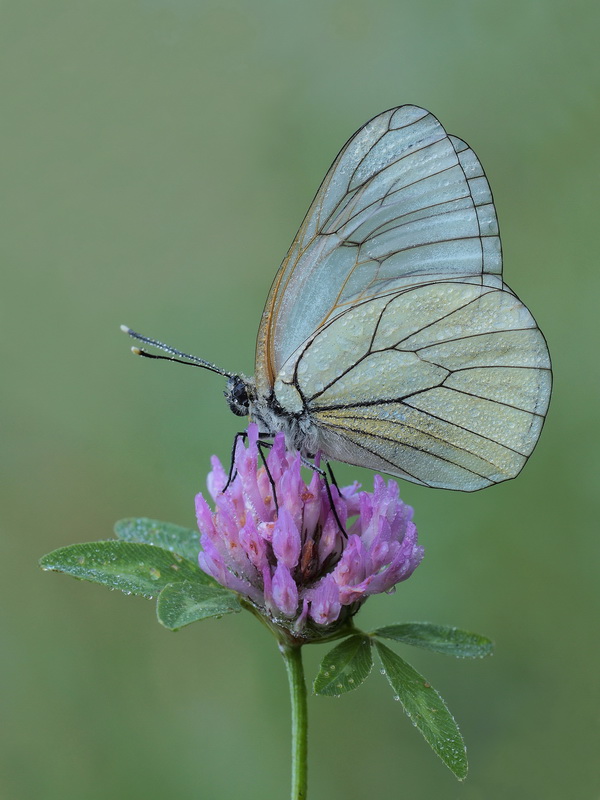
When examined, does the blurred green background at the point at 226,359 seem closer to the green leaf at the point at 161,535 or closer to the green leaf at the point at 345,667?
the green leaf at the point at 161,535

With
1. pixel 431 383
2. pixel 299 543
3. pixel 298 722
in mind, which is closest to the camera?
pixel 298 722

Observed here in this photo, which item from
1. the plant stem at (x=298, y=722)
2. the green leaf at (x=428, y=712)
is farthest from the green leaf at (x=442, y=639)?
the plant stem at (x=298, y=722)

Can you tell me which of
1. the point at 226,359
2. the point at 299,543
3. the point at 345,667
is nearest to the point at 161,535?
the point at 299,543

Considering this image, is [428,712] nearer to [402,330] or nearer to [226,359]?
[402,330]

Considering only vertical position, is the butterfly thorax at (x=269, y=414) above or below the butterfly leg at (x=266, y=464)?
above

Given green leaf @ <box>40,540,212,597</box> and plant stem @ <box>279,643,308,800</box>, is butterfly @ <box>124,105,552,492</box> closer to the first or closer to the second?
green leaf @ <box>40,540,212,597</box>

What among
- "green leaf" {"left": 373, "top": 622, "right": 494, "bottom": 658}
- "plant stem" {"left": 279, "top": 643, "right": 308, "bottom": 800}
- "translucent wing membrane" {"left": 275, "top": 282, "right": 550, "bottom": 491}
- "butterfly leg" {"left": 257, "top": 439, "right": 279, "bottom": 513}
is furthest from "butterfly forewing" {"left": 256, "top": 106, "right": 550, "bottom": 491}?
"plant stem" {"left": 279, "top": 643, "right": 308, "bottom": 800}
